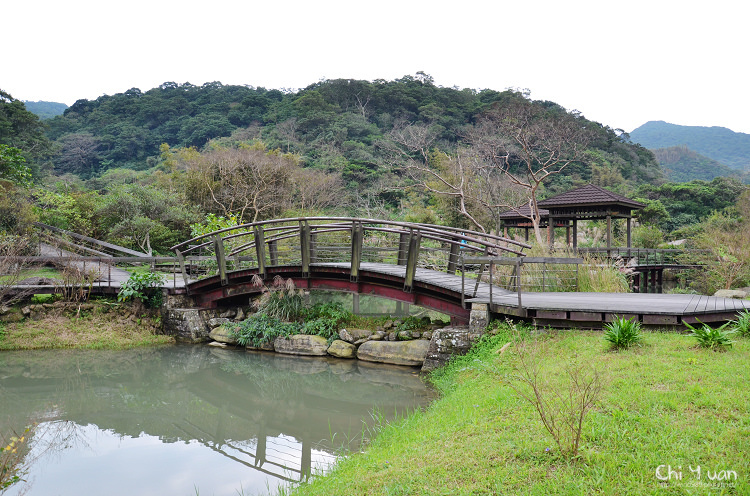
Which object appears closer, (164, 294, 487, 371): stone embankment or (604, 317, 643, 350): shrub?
(604, 317, 643, 350): shrub

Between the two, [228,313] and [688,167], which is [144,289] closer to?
[228,313]

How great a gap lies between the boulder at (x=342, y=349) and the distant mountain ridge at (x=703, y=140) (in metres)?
70.6

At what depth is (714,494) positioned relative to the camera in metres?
2.86

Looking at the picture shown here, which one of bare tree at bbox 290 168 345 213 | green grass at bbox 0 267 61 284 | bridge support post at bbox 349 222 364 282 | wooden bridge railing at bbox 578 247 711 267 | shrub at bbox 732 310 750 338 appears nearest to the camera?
shrub at bbox 732 310 750 338

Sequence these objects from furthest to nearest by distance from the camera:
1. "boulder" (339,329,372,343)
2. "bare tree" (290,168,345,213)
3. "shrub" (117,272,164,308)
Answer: "bare tree" (290,168,345,213)
"shrub" (117,272,164,308)
"boulder" (339,329,372,343)

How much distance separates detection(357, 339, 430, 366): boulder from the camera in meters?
9.23

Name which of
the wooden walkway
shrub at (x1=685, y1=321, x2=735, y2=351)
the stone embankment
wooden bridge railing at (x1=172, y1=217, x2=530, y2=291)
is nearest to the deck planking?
the wooden walkway

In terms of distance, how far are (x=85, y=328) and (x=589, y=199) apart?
53.0 feet

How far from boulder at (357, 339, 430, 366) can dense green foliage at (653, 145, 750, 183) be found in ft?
173

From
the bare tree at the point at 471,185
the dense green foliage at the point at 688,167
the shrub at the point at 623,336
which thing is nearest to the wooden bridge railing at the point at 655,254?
the bare tree at the point at 471,185

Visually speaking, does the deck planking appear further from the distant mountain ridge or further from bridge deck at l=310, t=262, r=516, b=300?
the distant mountain ridge

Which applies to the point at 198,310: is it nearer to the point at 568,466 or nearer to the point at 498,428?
the point at 498,428

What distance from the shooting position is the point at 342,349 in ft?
32.8

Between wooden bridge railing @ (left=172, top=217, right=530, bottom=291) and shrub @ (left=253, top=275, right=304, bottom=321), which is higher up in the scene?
wooden bridge railing @ (left=172, top=217, right=530, bottom=291)
